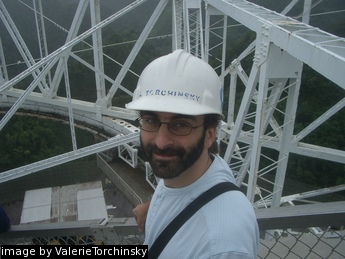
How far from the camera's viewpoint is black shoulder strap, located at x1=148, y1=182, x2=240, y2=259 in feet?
4.97

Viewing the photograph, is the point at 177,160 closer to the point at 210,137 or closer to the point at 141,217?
the point at 210,137

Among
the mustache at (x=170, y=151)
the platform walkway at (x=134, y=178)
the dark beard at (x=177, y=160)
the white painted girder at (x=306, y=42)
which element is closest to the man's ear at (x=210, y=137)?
the dark beard at (x=177, y=160)

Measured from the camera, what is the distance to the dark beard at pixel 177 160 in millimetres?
1682

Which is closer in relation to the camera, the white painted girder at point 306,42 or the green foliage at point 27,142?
the white painted girder at point 306,42

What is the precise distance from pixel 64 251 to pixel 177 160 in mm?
1007

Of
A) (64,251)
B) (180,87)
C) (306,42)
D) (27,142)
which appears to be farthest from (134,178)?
(180,87)

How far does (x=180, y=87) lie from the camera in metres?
1.90

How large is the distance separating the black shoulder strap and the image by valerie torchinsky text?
30 centimetres

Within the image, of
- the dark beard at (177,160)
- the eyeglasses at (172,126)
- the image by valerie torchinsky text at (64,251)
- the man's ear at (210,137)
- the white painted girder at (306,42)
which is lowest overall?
the image by valerie torchinsky text at (64,251)

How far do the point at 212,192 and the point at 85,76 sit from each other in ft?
72.6

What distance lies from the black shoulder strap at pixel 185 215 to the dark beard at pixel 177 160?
19 cm

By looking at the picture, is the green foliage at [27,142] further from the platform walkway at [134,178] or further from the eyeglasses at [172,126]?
the eyeglasses at [172,126]

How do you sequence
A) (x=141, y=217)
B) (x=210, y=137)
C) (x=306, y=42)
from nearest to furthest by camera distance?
(x=210, y=137)
(x=141, y=217)
(x=306, y=42)

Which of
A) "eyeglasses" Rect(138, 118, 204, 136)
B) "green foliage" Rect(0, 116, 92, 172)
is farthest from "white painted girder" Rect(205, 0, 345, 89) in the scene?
"green foliage" Rect(0, 116, 92, 172)
